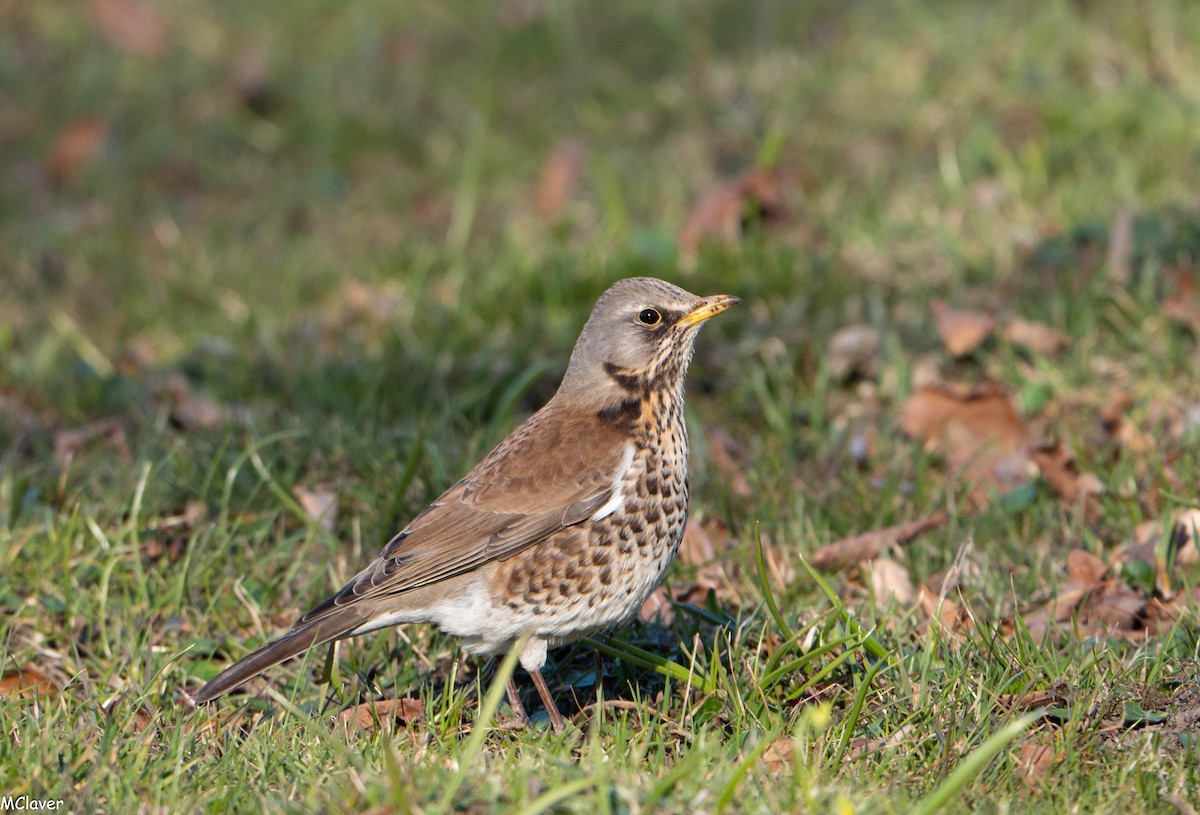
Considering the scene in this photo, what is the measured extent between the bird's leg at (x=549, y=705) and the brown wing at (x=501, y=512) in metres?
0.39

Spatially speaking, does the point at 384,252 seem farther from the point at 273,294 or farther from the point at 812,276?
the point at 812,276

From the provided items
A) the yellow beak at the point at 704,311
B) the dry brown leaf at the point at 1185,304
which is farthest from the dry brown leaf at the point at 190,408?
the dry brown leaf at the point at 1185,304

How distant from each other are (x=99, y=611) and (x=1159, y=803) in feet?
11.1

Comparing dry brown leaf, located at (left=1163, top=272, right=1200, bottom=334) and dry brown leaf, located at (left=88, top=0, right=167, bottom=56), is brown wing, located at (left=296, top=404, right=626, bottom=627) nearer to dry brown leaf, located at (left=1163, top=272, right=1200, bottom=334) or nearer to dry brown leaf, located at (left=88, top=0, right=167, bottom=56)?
dry brown leaf, located at (left=1163, top=272, right=1200, bottom=334)

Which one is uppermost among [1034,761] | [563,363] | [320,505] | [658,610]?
[563,363]

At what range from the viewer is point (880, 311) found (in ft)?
22.2

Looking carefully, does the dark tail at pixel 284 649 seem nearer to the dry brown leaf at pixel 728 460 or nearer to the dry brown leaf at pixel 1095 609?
the dry brown leaf at pixel 728 460

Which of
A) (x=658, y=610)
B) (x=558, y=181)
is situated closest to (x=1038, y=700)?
(x=658, y=610)

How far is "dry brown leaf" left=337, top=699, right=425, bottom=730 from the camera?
4.32 m

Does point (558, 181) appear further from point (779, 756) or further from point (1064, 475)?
point (779, 756)

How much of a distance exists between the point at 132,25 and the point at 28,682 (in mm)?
7516

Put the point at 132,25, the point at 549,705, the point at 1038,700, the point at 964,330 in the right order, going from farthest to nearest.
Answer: the point at 132,25, the point at 964,330, the point at 549,705, the point at 1038,700

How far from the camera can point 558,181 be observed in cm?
885

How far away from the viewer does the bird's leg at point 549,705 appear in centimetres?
437
